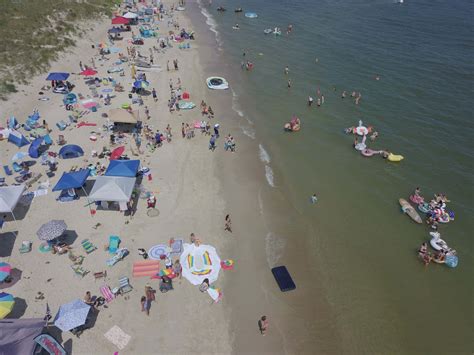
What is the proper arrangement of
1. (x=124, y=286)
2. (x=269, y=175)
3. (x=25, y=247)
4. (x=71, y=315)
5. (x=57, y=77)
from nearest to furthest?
1. (x=71, y=315)
2. (x=124, y=286)
3. (x=25, y=247)
4. (x=269, y=175)
5. (x=57, y=77)

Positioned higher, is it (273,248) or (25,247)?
(25,247)

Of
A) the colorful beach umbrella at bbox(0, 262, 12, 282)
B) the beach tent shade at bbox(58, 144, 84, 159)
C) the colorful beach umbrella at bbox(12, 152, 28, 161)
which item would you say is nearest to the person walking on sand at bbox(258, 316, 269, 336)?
the colorful beach umbrella at bbox(0, 262, 12, 282)

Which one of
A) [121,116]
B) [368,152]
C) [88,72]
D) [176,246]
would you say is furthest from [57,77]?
[368,152]

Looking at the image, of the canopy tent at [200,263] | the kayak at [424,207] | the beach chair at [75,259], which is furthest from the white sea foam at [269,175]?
the beach chair at [75,259]

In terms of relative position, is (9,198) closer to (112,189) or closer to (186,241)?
(112,189)

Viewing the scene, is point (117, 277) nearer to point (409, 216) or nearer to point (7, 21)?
point (409, 216)

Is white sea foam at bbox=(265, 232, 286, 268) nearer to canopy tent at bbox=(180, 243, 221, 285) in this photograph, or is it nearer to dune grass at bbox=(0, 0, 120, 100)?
canopy tent at bbox=(180, 243, 221, 285)
